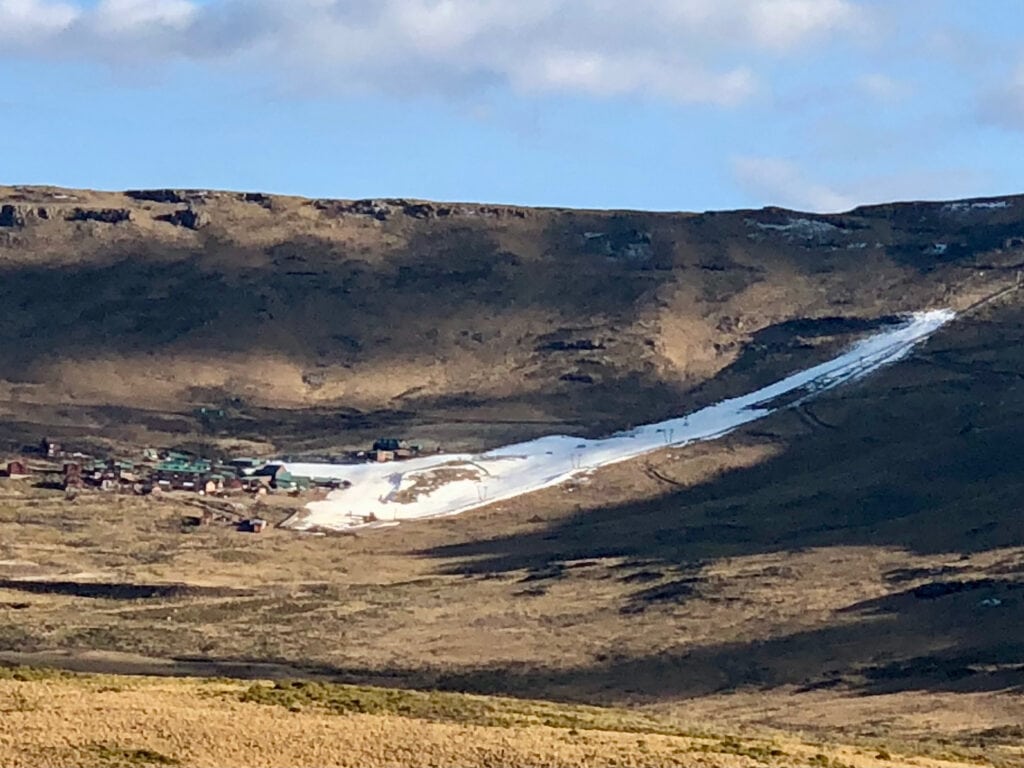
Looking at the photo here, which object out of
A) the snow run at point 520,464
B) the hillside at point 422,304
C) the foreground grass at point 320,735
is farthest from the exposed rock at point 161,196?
the foreground grass at point 320,735

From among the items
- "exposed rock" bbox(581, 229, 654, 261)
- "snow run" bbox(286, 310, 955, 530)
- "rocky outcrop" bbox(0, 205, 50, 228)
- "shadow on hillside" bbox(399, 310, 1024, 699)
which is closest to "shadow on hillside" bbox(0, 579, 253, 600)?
"shadow on hillside" bbox(399, 310, 1024, 699)

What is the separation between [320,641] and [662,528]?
3505 centimetres

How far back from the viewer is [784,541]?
112750mm

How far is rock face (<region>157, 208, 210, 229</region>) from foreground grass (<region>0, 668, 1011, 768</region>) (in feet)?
479

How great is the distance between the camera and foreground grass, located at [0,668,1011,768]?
1328 inches

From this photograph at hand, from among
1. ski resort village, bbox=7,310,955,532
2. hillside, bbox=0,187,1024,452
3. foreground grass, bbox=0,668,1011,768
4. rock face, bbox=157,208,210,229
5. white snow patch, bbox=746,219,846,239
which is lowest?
foreground grass, bbox=0,668,1011,768

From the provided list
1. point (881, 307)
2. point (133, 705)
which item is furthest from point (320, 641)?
point (881, 307)

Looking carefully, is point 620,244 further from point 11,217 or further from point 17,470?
point 17,470

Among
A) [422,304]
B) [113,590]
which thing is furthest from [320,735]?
[422,304]

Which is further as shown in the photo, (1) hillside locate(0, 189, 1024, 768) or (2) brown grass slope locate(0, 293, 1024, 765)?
(2) brown grass slope locate(0, 293, 1024, 765)

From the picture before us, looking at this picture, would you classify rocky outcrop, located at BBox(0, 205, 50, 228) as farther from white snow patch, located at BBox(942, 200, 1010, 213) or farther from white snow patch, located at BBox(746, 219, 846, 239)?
white snow patch, located at BBox(942, 200, 1010, 213)

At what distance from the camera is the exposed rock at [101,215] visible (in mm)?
190375

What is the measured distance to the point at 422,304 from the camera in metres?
175

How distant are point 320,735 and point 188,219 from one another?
158 m
